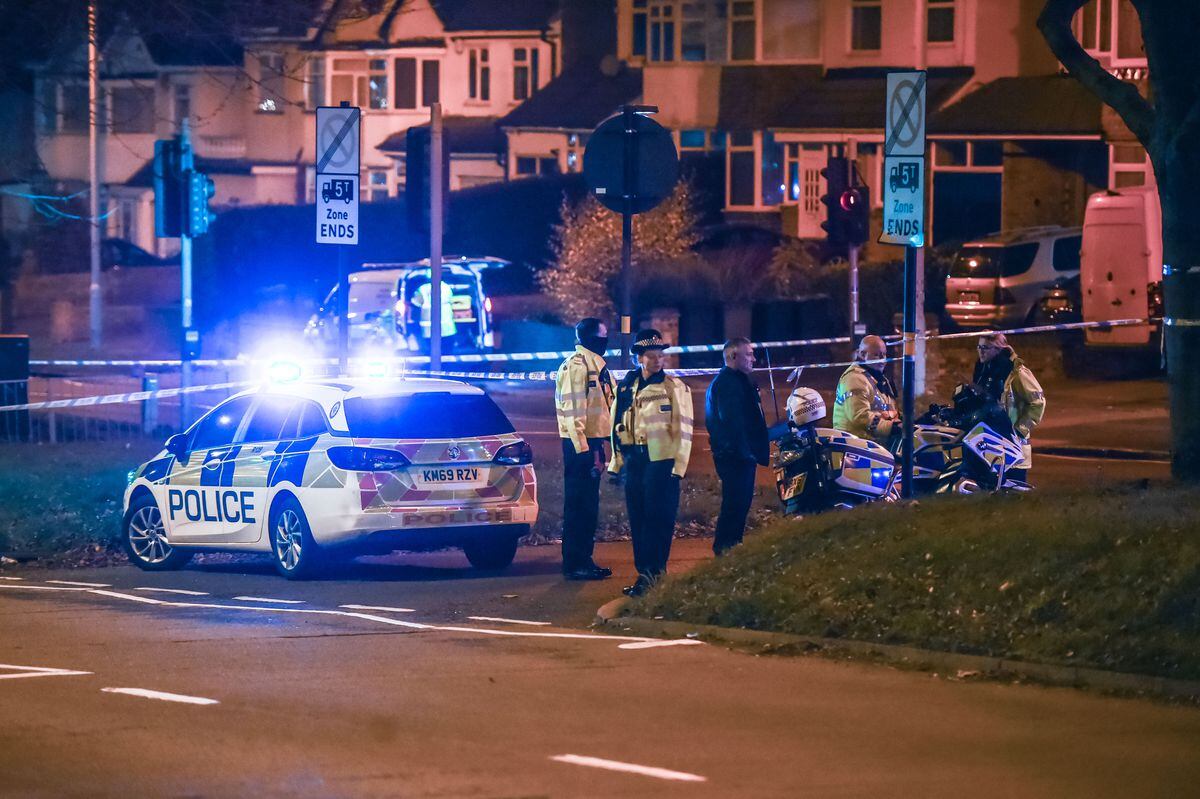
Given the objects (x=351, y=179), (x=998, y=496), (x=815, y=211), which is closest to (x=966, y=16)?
(x=815, y=211)

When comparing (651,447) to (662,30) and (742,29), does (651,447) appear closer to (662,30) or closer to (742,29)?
(742,29)

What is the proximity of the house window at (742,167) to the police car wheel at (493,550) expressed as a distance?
3542 cm

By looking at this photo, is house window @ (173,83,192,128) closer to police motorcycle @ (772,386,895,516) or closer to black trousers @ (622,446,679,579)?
police motorcycle @ (772,386,895,516)

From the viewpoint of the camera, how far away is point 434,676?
9.45 metres

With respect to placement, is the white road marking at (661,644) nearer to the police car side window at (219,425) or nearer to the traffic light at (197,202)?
the police car side window at (219,425)

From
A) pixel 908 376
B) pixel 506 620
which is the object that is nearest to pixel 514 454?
pixel 506 620

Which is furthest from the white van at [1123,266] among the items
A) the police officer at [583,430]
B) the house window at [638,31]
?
the house window at [638,31]

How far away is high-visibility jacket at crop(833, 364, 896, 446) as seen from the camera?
46.3ft

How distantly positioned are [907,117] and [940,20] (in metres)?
33.7

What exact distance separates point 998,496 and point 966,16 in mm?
34237

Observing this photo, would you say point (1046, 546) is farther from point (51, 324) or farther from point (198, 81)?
point (198, 81)

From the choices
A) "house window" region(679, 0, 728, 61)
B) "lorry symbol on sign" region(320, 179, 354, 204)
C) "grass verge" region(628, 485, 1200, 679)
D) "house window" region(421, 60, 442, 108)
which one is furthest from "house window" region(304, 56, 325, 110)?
"grass verge" region(628, 485, 1200, 679)

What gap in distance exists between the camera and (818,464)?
13320 mm

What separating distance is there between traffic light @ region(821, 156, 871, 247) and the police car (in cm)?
905
